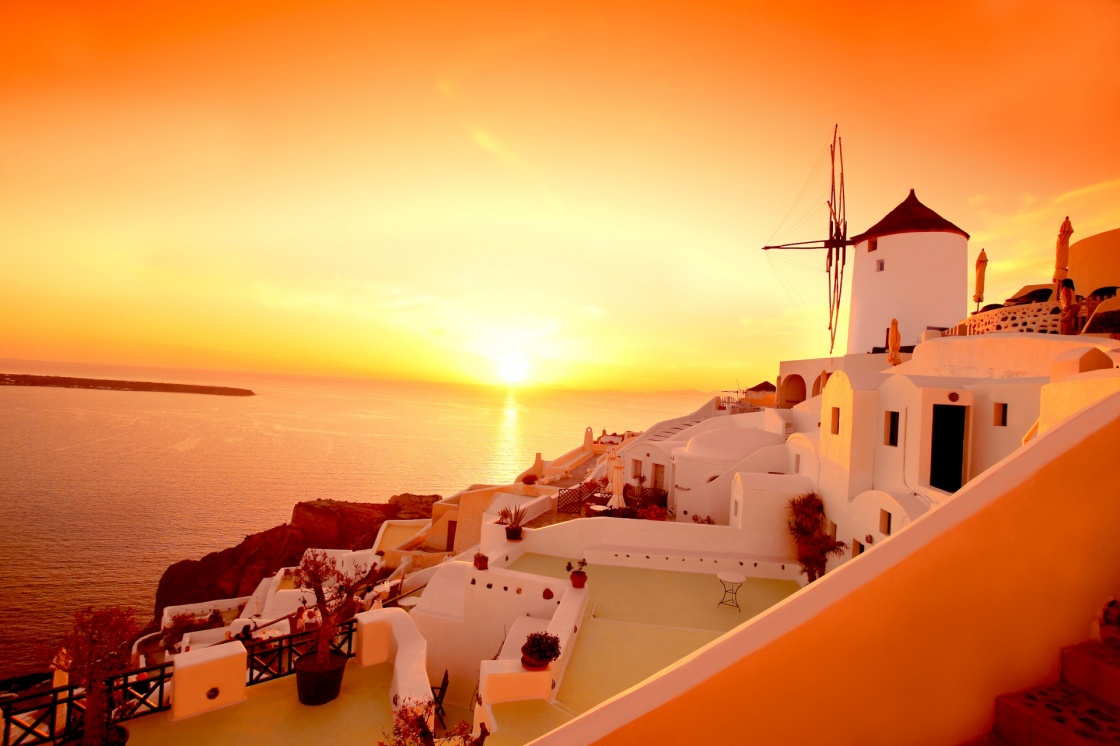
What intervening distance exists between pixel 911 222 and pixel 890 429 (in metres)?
17.7

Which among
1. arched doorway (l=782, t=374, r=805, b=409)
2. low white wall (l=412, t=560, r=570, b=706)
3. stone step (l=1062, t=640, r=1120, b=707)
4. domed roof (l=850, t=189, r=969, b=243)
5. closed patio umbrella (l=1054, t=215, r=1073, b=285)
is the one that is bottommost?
low white wall (l=412, t=560, r=570, b=706)

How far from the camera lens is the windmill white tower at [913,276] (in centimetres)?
2383

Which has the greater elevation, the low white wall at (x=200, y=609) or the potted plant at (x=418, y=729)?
the potted plant at (x=418, y=729)

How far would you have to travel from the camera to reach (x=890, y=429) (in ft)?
38.8

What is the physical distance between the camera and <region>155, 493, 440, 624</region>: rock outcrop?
30938mm

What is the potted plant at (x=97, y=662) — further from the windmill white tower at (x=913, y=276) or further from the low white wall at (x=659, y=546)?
the windmill white tower at (x=913, y=276)

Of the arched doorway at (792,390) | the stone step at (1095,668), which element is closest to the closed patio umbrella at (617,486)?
the arched doorway at (792,390)

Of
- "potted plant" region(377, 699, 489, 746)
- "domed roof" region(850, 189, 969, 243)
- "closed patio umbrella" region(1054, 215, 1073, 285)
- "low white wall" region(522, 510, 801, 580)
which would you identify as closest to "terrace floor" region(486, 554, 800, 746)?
"low white wall" region(522, 510, 801, 580)

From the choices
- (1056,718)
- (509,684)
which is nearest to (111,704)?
(509,684)

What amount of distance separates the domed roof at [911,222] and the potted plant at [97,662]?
97.3ft

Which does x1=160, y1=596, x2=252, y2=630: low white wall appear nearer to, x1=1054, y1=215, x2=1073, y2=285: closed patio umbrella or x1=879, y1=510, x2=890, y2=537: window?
x1=879, y1=510, x2=890, y2=537: window

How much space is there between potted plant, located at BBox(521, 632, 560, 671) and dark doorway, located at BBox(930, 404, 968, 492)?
8.39 meters

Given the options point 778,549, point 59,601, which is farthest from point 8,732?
point 59,601

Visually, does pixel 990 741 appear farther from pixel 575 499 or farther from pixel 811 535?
pixel 575 499
